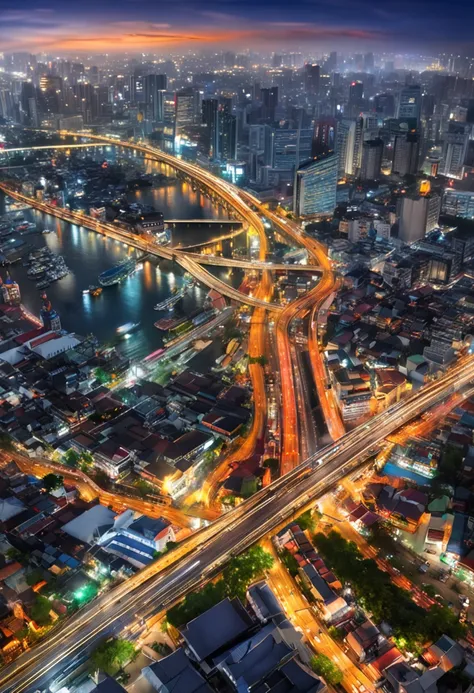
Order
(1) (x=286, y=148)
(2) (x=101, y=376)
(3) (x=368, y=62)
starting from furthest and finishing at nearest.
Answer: (3) (x=368, y=62) → (1) (x=286, y=148) → (2) (x=101, y=376)

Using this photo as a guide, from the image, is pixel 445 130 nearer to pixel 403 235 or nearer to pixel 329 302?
pixel 403 235

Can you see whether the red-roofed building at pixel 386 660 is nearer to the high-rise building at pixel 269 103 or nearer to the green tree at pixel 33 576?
the green tree at pixel 33 576

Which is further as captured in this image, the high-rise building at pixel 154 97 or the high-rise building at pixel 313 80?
the high-rise building at pixel 313 80

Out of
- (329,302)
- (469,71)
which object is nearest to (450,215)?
(329,302)

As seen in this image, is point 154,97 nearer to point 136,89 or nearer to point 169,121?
point 169,121

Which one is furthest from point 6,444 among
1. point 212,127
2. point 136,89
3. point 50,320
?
point 136,89

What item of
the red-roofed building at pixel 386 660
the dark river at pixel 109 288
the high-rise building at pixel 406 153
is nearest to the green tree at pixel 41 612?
the red-roofed building at pixel 386 660
